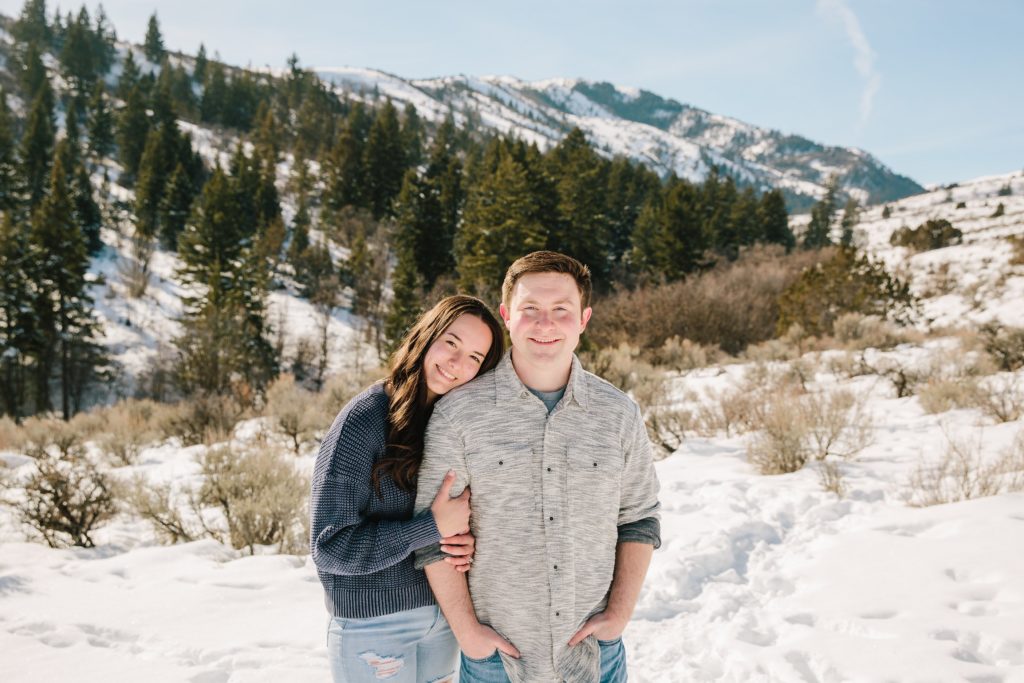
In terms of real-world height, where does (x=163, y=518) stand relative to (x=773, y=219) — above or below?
below

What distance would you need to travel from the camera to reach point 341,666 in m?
1.83

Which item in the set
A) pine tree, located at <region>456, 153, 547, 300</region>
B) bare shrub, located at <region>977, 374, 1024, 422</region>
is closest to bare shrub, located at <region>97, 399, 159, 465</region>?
bare shrub, located at <region>977, 374, 1024, 422</region>

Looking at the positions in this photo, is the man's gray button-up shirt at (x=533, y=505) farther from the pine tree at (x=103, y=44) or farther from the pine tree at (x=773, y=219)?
the pine tree at (x=103, y=44)

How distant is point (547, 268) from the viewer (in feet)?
6.13

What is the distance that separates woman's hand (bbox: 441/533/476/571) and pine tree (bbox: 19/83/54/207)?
60.7 m

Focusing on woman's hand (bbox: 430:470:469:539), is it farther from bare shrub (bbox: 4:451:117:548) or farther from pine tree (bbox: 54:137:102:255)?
pine tree (bbox: 54:137:102:255)

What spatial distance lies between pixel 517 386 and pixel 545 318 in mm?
250

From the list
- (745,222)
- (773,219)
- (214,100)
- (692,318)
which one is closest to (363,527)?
(692,318)

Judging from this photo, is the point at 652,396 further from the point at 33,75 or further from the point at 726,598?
the point at 33,75

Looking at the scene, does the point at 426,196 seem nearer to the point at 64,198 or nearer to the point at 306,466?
the point at 64,198

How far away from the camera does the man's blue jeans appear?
184 centimetres

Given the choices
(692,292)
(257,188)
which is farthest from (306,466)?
(257,188)

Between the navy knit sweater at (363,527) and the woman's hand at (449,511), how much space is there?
0.08 ft

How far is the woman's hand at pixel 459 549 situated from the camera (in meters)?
1.76
